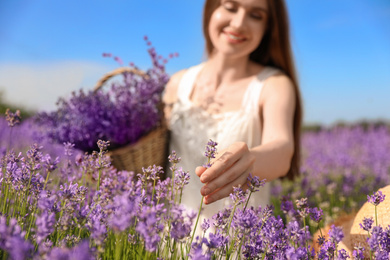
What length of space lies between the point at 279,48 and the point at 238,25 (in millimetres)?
679

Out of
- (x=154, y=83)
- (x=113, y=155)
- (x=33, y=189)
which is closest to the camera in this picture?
(x=33, y=189)

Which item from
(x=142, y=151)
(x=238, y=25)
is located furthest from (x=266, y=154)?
(x=238, y=25)

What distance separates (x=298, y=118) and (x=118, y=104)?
1604mm

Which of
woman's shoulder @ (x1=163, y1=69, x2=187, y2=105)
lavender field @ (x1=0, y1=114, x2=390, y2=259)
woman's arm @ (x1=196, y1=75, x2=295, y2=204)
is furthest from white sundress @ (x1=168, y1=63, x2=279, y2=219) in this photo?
lavender field @ (x1=0, y1=114, x2=390, y2=259)

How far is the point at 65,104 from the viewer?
9.93ft

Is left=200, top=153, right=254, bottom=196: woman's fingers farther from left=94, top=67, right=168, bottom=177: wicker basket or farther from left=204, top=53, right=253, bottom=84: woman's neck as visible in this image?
left=204, top=53, right=253, bottom=84: woman's neck

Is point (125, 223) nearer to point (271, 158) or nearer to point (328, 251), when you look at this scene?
point (328, 251)

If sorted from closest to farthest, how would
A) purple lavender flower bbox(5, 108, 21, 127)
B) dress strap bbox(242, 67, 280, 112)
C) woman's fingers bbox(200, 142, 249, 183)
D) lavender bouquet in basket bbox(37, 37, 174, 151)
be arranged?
woman's fingers bbox(200, 142, 249, 183) < purple lavender flower bbox(5, 108, 21, 127) < lavender bouquet in basket bbox(37, 37, 174, 151) < dress strap bbox(242, 67, 280, 112)

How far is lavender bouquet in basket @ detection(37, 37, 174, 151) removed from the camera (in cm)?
294

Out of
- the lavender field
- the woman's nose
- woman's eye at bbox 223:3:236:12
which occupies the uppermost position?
woman's eye at bbox 223:3:236:12

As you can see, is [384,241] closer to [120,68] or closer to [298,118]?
[298,118]

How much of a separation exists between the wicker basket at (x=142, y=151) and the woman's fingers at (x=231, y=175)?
1221 millimetres

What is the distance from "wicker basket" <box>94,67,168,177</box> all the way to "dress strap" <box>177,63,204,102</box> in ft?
1.35

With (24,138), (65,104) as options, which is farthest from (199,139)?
(24,138)
